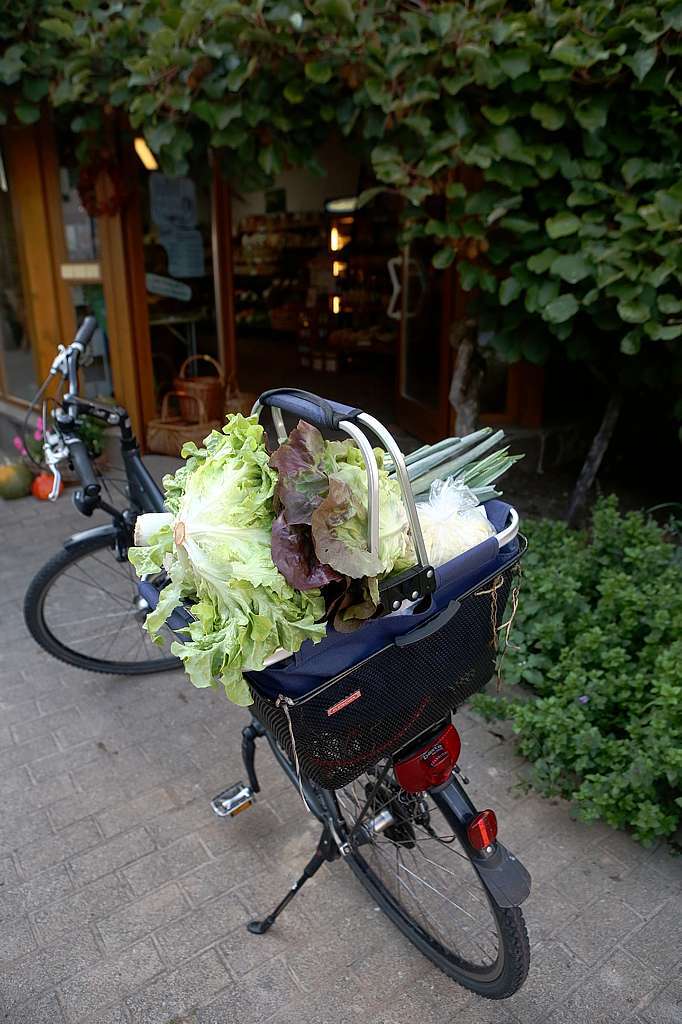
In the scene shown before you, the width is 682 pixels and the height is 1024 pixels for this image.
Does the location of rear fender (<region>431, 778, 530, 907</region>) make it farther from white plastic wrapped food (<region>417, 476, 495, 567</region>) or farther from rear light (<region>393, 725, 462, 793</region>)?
white plastic wrapped food (<region>417, 476, 495, 567</region>)

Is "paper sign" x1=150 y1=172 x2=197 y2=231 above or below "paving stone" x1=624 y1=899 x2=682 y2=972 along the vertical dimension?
above

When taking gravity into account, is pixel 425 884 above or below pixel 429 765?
below

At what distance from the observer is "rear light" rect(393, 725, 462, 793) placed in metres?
1.85

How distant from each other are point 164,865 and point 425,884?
870mm

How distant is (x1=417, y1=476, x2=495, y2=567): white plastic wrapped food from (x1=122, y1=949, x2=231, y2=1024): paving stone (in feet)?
4.74

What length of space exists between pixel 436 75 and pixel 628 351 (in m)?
1.56

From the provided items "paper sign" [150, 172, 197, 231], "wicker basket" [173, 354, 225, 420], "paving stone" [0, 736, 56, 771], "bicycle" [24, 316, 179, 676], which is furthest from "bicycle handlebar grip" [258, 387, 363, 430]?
"paper sign" [150, 172, 197, 231]

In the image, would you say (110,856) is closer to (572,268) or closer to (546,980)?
(546,980)

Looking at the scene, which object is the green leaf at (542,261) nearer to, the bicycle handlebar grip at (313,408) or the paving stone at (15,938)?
the bicycle handlebar grip at (313,408)

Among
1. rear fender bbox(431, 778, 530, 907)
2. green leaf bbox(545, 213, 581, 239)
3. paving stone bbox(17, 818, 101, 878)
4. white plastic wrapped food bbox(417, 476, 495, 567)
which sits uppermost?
green leaf bbox(545, 213, 581, 239)

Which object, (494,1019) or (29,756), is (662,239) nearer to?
(494,1019)

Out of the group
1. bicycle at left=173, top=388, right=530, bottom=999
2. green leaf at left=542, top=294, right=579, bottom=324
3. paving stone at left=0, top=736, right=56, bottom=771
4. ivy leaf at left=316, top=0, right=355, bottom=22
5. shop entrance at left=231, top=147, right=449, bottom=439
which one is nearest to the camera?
bicycle at left=173, top=388, right=530, bottom=999

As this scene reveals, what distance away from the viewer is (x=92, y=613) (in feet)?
13.6

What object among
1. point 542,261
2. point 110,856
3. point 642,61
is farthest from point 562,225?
point 110,856
